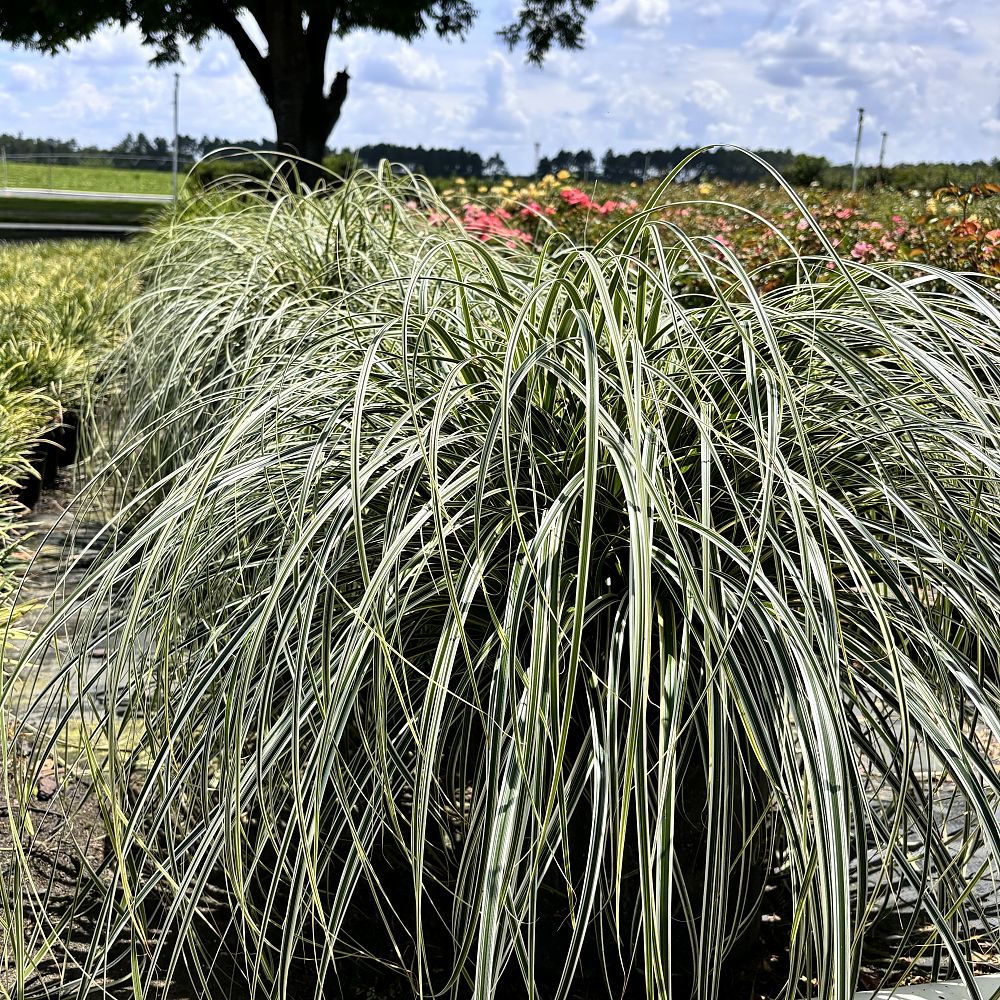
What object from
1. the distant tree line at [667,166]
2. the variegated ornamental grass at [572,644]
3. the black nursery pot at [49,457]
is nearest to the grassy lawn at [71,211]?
the distant tree line at [667,166]

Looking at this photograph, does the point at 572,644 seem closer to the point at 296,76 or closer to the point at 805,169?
the point at 296,76

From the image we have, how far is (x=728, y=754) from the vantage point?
4.32 ft

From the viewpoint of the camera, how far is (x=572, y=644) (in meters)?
1.21


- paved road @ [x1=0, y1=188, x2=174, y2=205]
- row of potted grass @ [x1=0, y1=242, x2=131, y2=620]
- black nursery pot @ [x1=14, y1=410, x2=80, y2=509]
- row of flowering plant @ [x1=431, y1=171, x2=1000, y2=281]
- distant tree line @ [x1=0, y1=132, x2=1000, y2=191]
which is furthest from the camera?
paved road @ [x1=0, y1=188, x2=174, y2=205]

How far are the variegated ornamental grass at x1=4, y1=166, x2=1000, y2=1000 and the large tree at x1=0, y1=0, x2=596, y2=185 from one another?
36.5 ft

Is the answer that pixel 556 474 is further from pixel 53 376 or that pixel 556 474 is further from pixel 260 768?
pixel 53 376

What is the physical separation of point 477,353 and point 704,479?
551 millimetres

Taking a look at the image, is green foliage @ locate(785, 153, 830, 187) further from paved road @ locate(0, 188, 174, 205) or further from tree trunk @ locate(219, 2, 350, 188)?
paved road @ locate(0, 188, 174, 205)

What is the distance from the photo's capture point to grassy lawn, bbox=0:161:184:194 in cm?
4234

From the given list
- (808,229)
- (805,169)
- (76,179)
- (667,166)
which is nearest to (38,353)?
(808,229)

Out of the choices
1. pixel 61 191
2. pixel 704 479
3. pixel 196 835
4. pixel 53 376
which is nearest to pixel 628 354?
pixel 704 479

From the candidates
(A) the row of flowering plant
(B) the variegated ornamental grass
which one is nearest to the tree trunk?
(A) the row of flowering plant

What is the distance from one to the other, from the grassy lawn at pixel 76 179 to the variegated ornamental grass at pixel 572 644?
144 feet

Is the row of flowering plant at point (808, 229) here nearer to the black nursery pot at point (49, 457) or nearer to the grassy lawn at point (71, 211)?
the black nursery pot at point (49, 457)
